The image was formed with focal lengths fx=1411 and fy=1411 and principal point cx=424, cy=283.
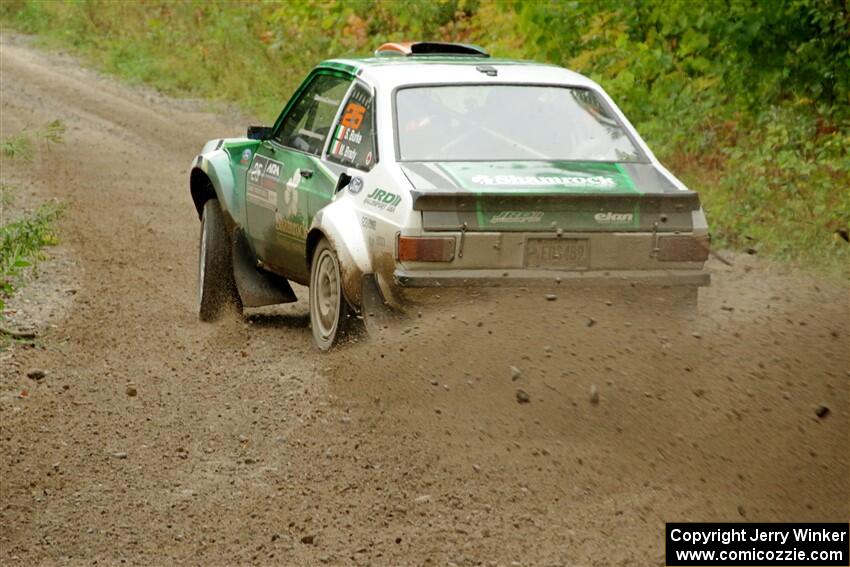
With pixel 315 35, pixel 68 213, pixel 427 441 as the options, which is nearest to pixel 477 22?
pixel 315 35

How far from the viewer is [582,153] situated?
739 cm

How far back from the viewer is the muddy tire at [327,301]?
7270 millimetres

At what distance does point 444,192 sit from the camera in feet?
21.7

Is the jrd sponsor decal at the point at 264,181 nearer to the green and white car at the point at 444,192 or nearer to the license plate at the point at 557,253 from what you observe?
the green and white car at the point at 444,192

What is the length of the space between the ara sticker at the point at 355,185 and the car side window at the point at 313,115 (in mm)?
659

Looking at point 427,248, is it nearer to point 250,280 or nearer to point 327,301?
point 327,301

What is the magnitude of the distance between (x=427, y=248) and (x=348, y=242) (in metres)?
0.58

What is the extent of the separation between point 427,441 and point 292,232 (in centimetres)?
238

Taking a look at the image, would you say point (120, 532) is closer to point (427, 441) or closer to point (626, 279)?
point (427, 441)

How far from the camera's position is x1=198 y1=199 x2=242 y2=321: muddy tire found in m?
8.95

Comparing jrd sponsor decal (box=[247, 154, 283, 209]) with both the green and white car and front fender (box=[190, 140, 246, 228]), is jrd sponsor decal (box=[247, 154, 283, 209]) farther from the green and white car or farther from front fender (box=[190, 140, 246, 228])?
front fender (box=[190, 140, 246, 228])

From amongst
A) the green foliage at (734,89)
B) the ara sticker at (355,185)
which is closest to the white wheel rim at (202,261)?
the ara sticker at (355,185)

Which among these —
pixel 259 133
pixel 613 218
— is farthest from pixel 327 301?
pixel 613 218

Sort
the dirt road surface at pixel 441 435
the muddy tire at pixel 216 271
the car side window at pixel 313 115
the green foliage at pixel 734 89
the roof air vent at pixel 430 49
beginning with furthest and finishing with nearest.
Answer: the green foliage at pixel 734 89 → the muddy tire at pixel 216 271 → the roof air vent at pixel 430 49 → the car side window at pixel 313 115 → the dirt road surface at pixel 441 435
